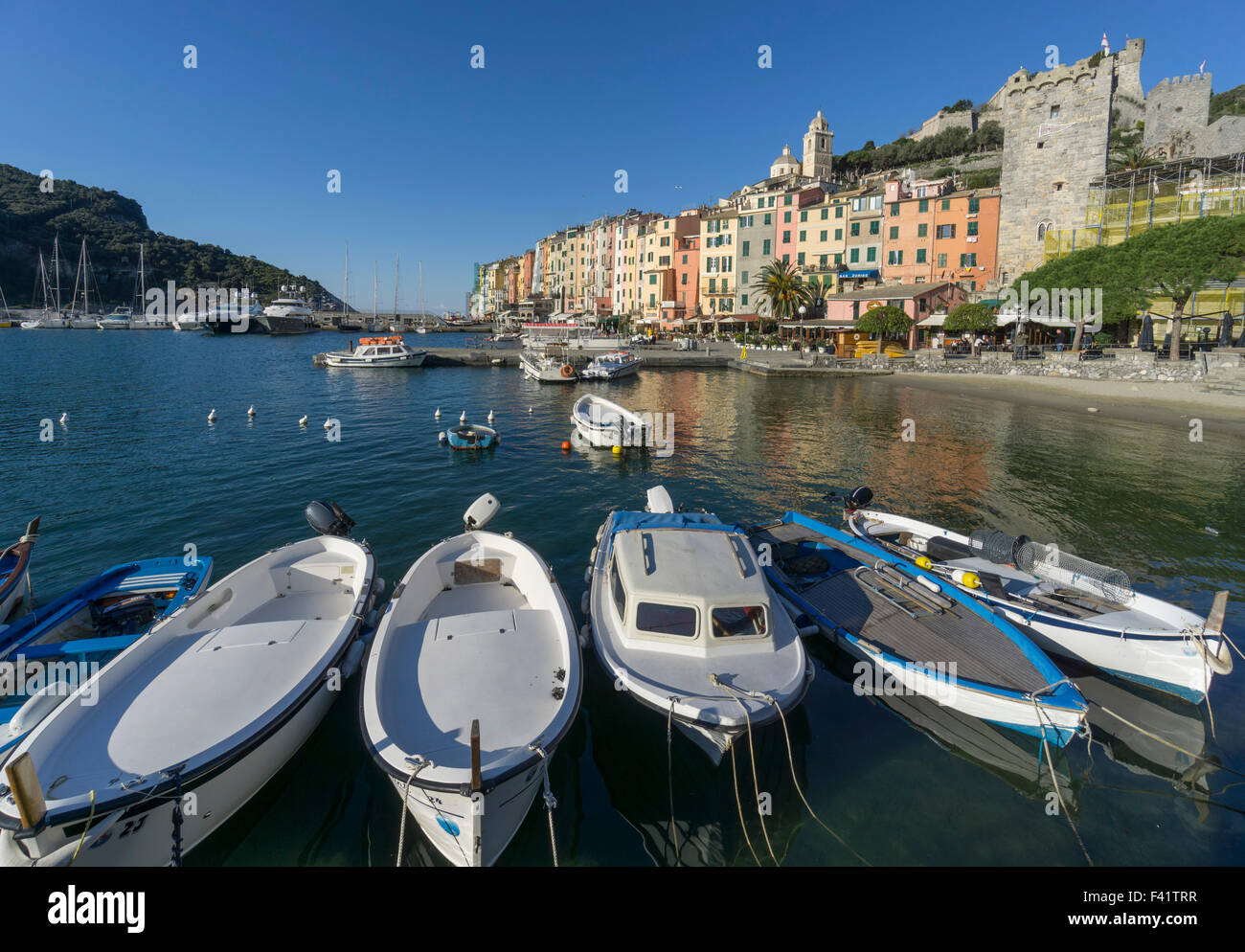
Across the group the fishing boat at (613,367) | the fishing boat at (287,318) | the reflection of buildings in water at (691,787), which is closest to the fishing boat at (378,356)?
the fishing boat at (613,367)

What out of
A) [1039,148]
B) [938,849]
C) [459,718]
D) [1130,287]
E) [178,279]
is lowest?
[938,849]

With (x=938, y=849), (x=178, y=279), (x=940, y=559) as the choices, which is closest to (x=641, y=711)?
(x=938, y=849)

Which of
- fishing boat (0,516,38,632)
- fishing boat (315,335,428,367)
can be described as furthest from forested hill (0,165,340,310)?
fishing boat (0,516,38,632)

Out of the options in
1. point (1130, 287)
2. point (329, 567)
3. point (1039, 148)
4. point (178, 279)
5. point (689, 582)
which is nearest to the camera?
point (689, 582)

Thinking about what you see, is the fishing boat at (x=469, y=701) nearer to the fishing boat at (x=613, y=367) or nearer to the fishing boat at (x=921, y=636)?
the fishing boat at (x=921, y=636)

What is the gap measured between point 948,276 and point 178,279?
203706 mm

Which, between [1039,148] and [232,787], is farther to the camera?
[1039,148]

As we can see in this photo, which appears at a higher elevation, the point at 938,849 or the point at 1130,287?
the point at 1130,287

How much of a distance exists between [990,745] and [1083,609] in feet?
11.9

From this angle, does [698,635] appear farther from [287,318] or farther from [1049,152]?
[287,318]

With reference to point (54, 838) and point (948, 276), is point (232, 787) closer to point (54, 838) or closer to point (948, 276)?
point (54, 838)

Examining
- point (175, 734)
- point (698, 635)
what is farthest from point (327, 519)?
point (698, 635)

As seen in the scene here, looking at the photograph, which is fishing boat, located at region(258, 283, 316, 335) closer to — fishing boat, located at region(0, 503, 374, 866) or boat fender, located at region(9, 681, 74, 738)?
fishing boat, located at region(0, 503, 374, 866)

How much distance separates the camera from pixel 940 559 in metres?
12.6
